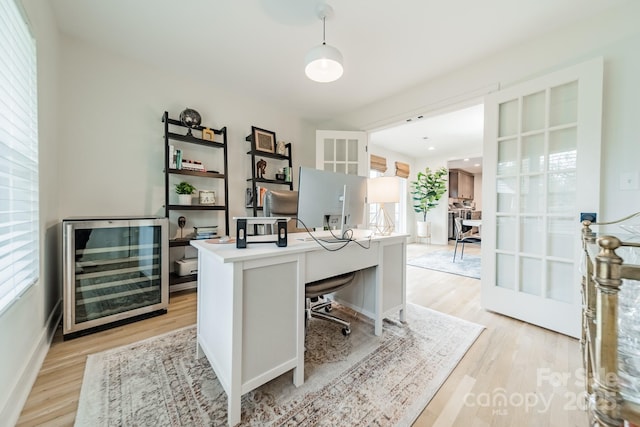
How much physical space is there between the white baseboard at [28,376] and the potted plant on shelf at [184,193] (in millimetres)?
1321

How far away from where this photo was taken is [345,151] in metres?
3.47

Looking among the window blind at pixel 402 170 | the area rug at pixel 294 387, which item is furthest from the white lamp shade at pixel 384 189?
the window blind at pixel 402 170

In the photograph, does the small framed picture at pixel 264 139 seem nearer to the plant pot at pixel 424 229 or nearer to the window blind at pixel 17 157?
the window blind at pixel 17 157

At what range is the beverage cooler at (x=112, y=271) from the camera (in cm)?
176

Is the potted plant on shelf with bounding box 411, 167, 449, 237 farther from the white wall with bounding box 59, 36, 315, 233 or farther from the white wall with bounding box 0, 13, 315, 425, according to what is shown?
the white wall with bounding box 59, 36, 315, 233

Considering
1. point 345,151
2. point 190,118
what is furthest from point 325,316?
A: point 190,118

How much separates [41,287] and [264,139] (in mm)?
2499

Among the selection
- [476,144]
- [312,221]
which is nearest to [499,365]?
[312,221]

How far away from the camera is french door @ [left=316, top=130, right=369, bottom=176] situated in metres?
3.44

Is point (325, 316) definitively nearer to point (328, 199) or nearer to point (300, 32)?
point (328, 199)

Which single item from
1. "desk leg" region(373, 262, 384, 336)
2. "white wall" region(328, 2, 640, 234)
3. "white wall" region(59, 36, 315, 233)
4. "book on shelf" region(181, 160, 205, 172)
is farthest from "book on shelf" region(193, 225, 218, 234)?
"white wall" region(328, 2, 640, 234)

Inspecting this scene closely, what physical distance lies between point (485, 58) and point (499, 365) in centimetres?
262

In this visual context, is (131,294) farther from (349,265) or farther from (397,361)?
(397,361)

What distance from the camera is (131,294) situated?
2049 mm
